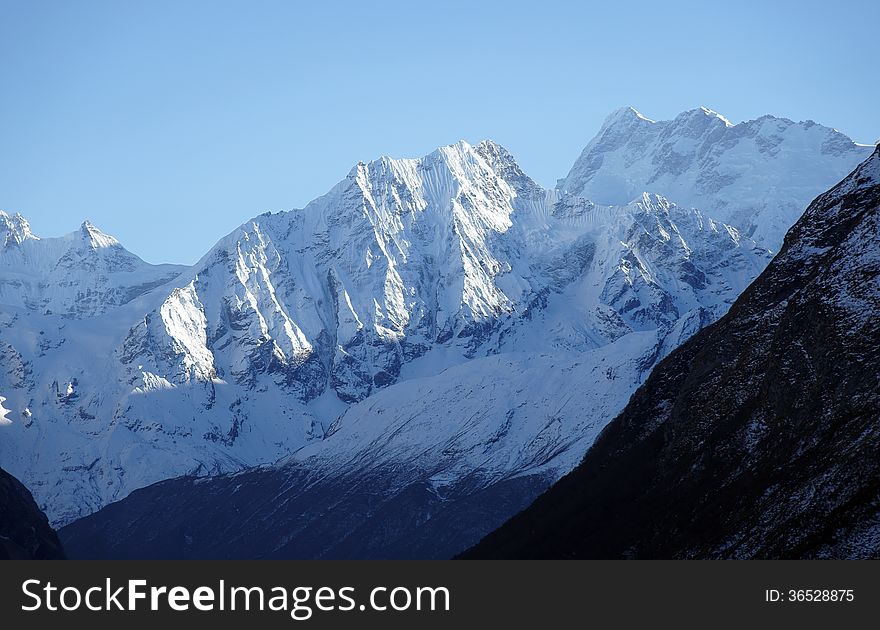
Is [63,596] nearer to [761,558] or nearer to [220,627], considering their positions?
[220,627]

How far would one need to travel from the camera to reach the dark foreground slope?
114625mm

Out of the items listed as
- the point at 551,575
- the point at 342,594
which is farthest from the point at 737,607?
the point at 342,594

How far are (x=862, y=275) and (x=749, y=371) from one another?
73.7ft

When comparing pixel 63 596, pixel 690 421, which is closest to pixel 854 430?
pixel 690 421

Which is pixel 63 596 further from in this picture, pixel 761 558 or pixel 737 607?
pixel 761 558

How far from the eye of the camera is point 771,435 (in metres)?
138

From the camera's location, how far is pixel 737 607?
95250 mm

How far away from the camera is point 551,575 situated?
105625 mm

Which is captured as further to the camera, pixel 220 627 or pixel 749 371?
pixel 749 371

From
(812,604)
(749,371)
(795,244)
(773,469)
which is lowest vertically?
(812,604)

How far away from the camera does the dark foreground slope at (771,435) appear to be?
115 metres

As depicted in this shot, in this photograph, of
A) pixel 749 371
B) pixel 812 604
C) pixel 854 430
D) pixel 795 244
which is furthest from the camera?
pixel 795 244

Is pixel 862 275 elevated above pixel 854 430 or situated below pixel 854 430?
above

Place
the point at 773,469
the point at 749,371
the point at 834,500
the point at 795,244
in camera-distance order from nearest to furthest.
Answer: the point at 834,500 < the point at 773,469 < the point at 749,371 < the point at 795,244
